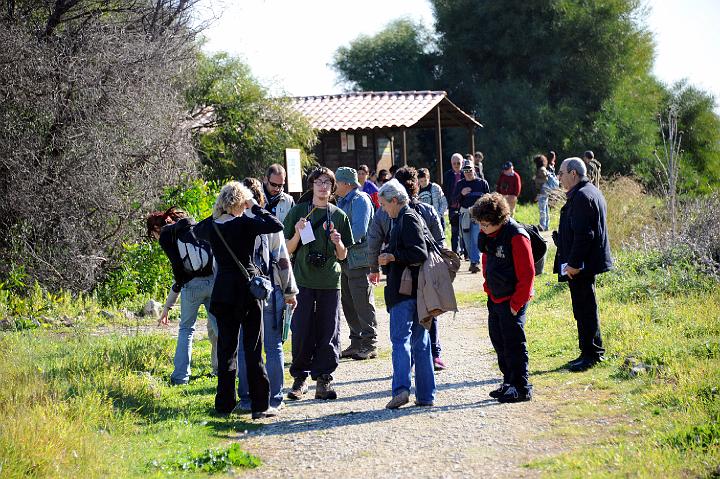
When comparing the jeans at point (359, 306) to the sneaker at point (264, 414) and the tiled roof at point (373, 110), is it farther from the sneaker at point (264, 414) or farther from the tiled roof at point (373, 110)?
the tiled roof at point (373, 110)

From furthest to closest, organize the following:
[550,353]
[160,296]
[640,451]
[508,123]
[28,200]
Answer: [508,123], [160,296], [28,200], [550,353], [640,451]

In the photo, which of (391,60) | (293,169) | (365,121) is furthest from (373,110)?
(391,60)

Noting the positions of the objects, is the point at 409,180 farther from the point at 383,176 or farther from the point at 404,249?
the point at 383,176

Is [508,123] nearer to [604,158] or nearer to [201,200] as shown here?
[604,158]

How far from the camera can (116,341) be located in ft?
34.1

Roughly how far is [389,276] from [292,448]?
1.84 metres

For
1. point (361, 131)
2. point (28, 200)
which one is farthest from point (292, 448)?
point (361, 131)

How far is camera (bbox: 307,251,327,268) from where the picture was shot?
835cm

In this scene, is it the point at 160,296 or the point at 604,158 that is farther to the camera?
the point at 604,158

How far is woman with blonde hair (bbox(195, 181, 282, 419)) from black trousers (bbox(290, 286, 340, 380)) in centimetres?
80

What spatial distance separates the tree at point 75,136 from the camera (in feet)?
44.9

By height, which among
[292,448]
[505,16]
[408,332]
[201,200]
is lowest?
[292,448]

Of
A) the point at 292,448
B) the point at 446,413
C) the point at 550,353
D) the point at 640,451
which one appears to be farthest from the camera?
the point at 550,353

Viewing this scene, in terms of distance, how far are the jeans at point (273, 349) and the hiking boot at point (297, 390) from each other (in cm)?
54
